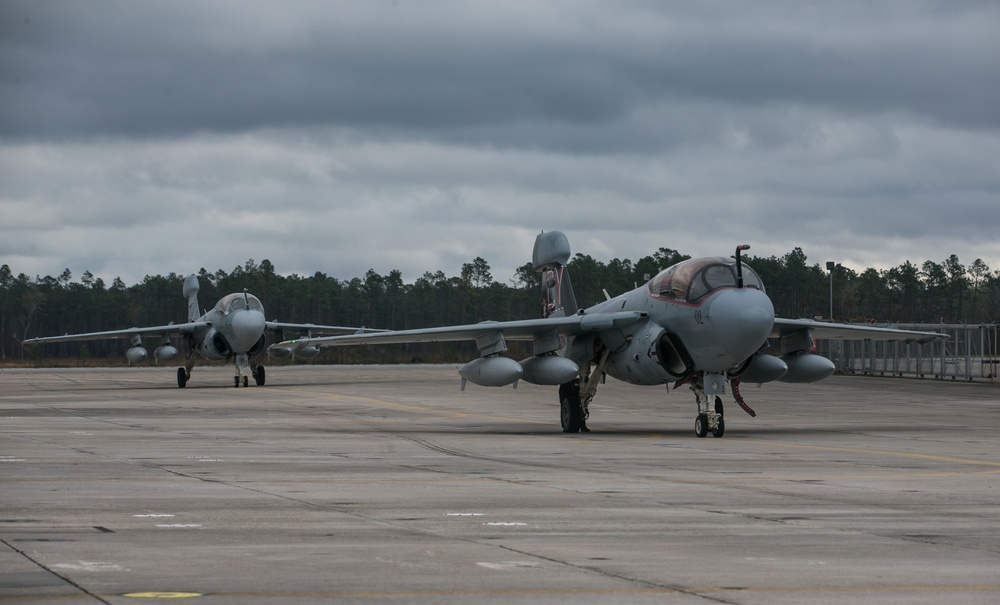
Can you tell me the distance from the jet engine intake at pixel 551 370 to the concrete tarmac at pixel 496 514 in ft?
3.68

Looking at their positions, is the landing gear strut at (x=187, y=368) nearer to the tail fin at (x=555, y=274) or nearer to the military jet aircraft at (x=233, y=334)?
the military jet aircraft at (x=233, y=334)

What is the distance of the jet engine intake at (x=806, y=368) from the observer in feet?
83.7

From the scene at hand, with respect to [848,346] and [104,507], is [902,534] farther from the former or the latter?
[848,346]

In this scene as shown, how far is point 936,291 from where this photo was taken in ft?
619

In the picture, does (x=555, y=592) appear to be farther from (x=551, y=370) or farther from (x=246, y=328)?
(x=246, y=328)

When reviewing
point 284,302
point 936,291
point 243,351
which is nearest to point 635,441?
point 243,351

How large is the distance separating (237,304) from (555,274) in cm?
2416

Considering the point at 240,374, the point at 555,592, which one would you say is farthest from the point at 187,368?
the point at 555,592

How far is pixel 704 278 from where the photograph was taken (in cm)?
2262

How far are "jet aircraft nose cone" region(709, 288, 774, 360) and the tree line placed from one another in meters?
123

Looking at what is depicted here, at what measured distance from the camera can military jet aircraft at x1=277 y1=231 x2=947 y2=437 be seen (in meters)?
22.2

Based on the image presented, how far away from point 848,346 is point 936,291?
13202cm

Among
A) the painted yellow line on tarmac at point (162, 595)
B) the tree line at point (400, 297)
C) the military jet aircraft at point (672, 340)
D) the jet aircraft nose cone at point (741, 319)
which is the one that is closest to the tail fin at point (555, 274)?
the military jet aircraft at point (672, 340)

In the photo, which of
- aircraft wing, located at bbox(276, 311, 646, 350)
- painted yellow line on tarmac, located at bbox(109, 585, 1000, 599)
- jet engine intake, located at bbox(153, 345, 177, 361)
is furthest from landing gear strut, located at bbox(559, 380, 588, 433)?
jet engine intake, located at bbox(153, 345, 177, 361)
